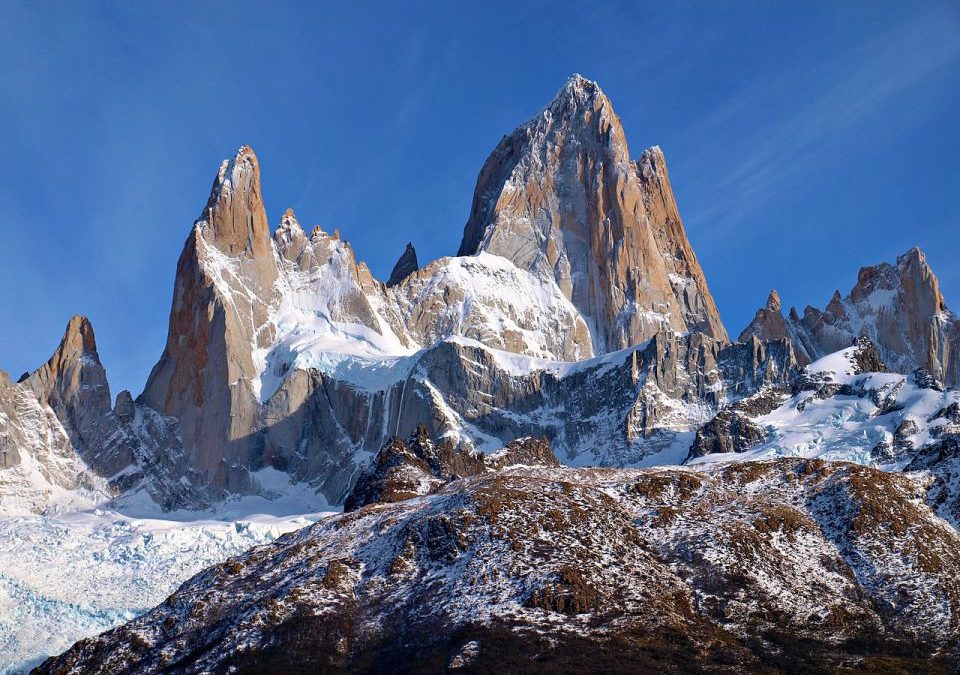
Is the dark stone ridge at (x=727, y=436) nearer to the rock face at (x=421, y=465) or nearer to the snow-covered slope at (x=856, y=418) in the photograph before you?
the snow-covered slope at (x=856, y=418)

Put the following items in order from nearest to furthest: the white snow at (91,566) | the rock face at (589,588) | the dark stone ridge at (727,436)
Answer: the rock face at (589,588)
the white snow at (91,566)
the dark stone ridge at (727,436)

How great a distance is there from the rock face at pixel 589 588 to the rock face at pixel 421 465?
26188 millimetres

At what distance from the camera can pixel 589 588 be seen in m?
91.2

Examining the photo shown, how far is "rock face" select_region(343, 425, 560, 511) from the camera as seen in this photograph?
460ft

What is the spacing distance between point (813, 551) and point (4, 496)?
132 metres

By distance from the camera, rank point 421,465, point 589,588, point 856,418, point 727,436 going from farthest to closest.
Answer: point 727,436
point 856,418
point 421,465
point 589,588

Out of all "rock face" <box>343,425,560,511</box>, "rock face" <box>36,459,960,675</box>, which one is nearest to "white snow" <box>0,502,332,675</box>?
"rock face" <box>343,425,560,511</box>

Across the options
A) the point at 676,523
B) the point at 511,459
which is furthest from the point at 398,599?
the point at 511,459

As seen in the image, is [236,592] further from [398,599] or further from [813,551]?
[813,551]

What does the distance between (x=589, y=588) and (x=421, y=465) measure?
61.7 meters

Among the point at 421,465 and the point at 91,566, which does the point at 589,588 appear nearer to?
the point at 421,465

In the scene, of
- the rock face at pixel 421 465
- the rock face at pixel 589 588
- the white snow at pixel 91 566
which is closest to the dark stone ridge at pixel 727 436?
the rock face at pixel 421 465

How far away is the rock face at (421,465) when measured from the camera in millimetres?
140125

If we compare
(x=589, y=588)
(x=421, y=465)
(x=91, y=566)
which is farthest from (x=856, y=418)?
(x=589, y=588)
